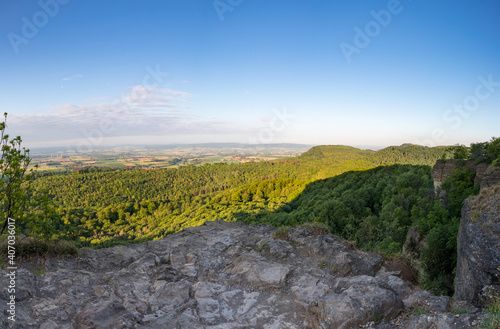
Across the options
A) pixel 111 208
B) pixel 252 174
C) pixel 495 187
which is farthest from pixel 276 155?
pixel 495 187

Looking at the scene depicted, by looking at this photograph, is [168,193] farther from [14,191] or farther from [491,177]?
[491,177]

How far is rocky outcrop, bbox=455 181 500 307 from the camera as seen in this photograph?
5309mm

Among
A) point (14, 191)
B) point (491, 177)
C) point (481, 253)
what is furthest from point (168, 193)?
point (481, 253)

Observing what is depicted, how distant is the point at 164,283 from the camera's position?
609 cm

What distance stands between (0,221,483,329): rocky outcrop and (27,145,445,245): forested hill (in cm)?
1735

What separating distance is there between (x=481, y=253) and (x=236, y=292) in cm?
669

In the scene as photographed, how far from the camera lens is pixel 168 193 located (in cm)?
7581

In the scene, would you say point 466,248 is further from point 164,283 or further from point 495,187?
point 164,283

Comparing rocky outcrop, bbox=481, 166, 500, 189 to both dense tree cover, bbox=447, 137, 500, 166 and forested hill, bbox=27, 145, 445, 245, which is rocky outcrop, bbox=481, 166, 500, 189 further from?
forested hill, bbox=27, 145, 445, 245

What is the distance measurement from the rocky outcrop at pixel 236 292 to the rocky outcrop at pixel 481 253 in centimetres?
147

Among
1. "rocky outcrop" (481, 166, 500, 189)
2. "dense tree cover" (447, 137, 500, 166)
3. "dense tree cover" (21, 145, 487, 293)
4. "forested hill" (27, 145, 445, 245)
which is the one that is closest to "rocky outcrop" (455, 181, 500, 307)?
"dense tree cover" (21, 145, 487, 293)

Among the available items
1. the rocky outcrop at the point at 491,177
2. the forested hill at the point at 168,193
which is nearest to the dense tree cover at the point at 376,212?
the rocky outcrop at the point at 491,177

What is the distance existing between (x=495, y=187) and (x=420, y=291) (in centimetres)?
783

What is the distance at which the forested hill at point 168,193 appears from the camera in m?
43.1
